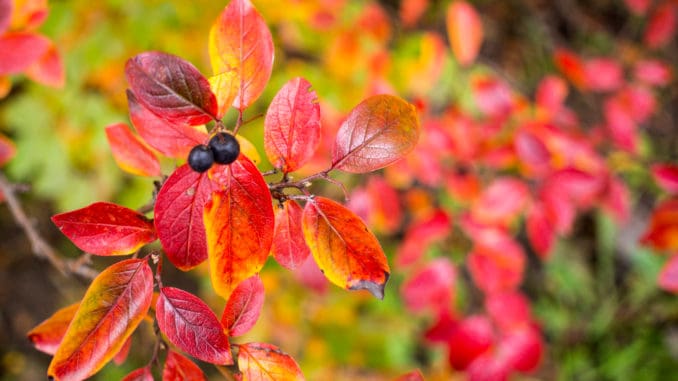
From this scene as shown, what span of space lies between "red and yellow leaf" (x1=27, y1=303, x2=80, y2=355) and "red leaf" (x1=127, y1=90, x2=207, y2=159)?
9.2 inches

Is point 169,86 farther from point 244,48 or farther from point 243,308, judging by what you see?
point 243,308

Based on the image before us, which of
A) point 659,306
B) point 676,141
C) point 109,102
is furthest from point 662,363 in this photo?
point 109,102

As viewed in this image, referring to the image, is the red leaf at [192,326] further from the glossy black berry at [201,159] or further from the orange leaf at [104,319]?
the glossy black berry at [201,159]

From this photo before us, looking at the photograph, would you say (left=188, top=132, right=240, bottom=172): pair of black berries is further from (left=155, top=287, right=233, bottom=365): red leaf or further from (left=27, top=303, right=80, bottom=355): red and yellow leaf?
(left=27, top=303, right=80, bottom=355): red and yellow leaf

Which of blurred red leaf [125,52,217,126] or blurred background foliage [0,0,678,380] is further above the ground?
blurred red leaf [125,52,217,126]

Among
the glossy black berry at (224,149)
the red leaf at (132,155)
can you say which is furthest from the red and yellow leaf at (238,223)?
the red leaf at (132,155)

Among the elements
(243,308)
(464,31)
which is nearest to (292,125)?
(243,308)

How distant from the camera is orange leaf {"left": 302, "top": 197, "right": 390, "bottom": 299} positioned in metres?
0.49

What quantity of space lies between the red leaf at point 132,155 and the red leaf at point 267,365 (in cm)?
26

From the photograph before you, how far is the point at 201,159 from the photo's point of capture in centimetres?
45

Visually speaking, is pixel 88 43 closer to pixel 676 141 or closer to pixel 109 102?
pixel 109 102

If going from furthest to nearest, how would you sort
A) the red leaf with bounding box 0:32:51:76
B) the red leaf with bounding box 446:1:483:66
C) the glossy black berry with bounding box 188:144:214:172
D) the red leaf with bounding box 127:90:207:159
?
the red leaf with bounding box 446:1:483:66, the red leaf with bounding box 0:32:51:76, the red leaf with bounding box 127:90:207:159, the glossy black berry with bounding box 188:144:214:172

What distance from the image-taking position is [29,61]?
754 mm

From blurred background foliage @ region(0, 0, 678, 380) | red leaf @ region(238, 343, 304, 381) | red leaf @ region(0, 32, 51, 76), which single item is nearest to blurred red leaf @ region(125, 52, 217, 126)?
red leaf @ region(238, 343, 304, 381)
